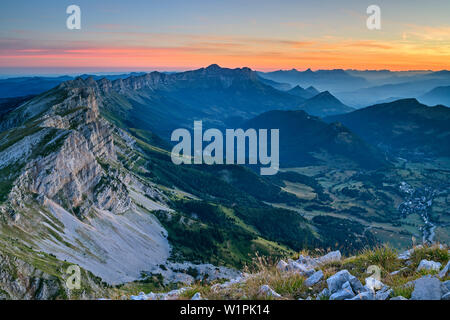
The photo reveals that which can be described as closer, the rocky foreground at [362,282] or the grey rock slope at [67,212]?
the rocky foreground at [362,282]

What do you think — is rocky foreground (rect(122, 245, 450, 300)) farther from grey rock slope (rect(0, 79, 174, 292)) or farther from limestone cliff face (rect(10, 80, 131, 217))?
limestone cliff face (rect(10, 80, 131, 217))

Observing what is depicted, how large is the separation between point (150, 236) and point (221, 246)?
126ft

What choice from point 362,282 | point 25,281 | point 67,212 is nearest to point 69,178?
point 67,212

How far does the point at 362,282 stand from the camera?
14.0m

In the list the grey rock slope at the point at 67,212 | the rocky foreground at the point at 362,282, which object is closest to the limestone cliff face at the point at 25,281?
the grey rock slope at the point at 67,212

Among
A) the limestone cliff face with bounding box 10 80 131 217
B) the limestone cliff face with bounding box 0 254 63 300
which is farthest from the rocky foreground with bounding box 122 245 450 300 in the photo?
the limestone cliff face with bounding box 10 80 131 217

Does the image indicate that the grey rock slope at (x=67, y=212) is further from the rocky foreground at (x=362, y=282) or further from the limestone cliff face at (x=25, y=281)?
the rocky foreground at (x=362, y=282)

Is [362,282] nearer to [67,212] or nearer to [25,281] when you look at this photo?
[25,281]

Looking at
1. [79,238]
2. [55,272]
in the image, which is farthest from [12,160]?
[55,272]

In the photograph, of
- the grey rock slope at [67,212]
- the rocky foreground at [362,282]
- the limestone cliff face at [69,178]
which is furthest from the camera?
the limestone cliff face at [69,178]

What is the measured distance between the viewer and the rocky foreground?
11234 mm

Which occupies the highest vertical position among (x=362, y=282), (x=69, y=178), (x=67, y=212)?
(x=362, y=282)

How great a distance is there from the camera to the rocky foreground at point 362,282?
11.2 m
